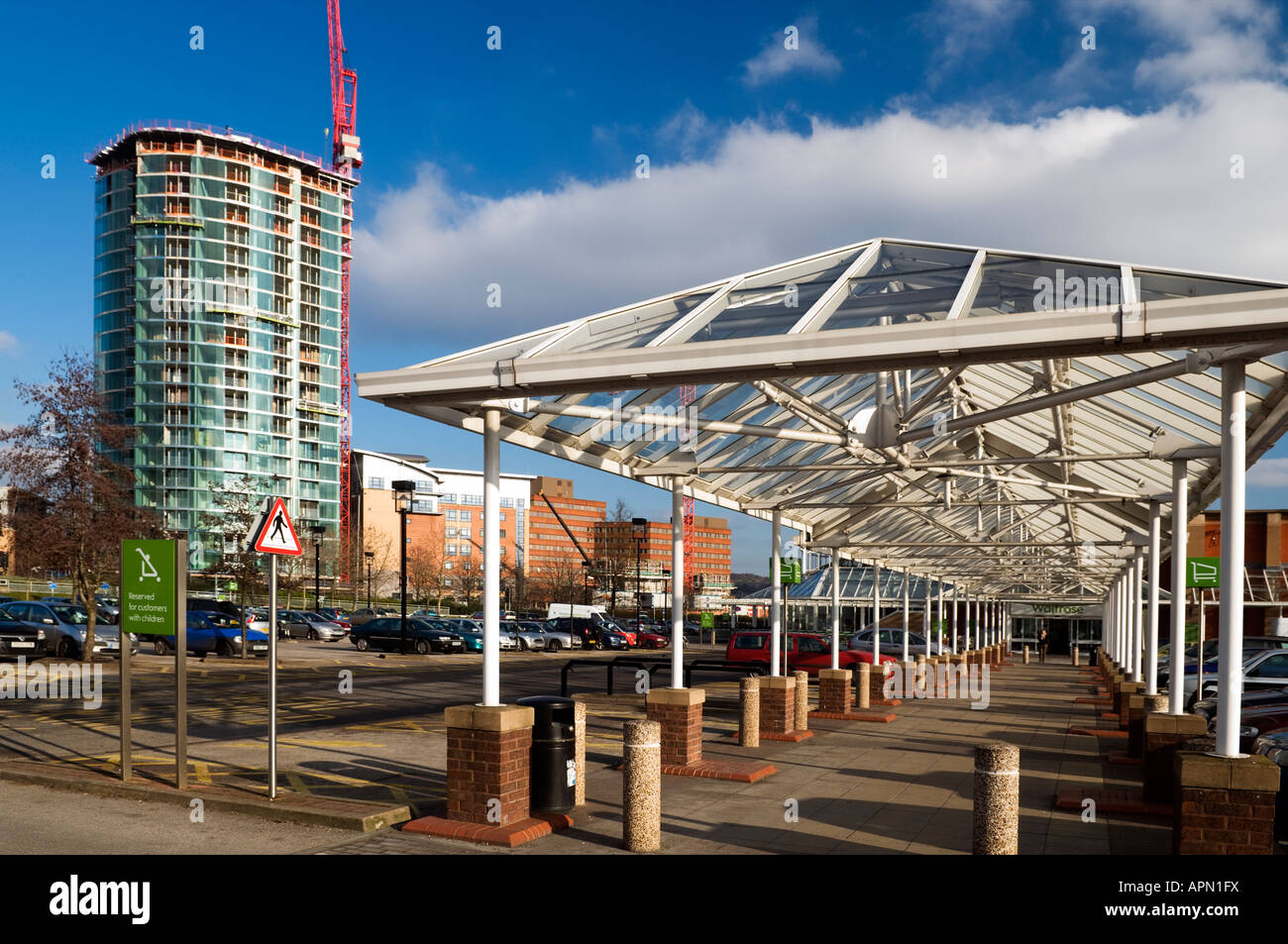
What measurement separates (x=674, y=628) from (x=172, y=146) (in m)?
105

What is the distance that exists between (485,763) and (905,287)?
5.52 m

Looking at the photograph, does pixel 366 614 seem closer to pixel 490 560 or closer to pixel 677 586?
pixel 677 586

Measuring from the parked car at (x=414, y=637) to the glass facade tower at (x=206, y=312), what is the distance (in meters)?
59.9

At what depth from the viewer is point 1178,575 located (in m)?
11.3

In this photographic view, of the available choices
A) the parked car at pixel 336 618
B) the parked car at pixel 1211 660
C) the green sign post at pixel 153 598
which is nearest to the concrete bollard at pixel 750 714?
the green sign post at pixel 153 598

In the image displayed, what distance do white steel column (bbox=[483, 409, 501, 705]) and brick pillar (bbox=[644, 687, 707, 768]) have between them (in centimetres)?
360

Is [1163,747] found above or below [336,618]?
above

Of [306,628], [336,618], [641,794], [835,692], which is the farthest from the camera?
[336,618]

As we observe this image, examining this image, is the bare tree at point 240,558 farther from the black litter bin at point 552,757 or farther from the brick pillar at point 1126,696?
the black litter bin at point 552,757

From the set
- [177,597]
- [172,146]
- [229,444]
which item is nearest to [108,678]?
[177,597]

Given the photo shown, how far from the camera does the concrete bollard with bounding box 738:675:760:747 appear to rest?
581 inches

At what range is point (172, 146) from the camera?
10181 centimetres

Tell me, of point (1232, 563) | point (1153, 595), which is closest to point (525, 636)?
point (1153, 595)
